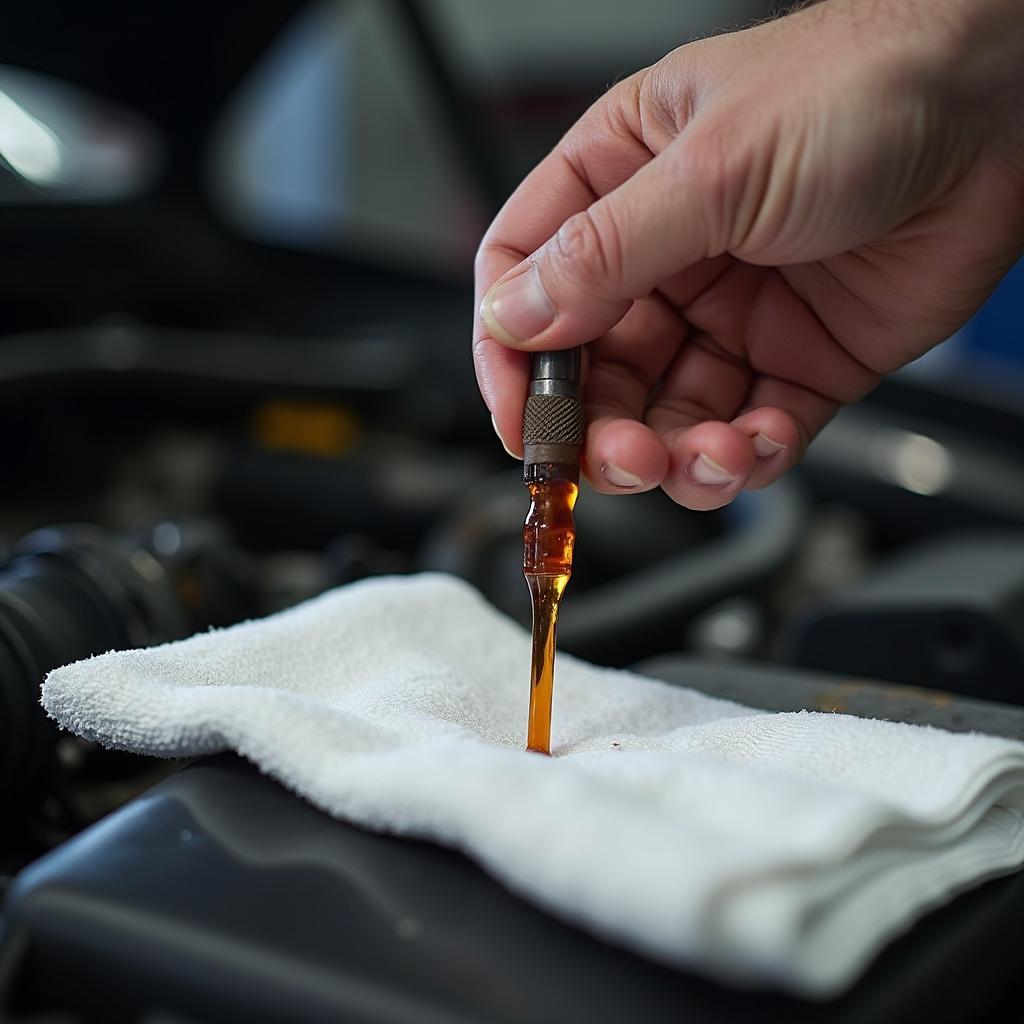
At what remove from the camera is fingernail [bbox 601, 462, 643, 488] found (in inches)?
23.4

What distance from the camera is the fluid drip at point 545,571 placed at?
1.80 ft

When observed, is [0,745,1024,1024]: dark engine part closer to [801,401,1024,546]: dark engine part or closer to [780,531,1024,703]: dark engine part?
[780,531,1024,703]: dark engine part

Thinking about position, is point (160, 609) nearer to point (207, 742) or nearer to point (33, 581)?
point (33, 581)

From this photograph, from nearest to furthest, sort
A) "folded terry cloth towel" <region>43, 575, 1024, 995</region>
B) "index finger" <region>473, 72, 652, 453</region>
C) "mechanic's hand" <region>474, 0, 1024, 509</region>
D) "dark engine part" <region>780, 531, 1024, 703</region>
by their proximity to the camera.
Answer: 1. "folded terry cloth towel" <region>43, 575, 1024, 995</region>
2. "mechanic's hand" <region>474, 0, 1024, 509</region>
3. "index finger" <region>473, 72, 652, 453</region>
4. "dark engine part" <region>780, 531, 1024, 703</region>

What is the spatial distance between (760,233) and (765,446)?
0.13 m

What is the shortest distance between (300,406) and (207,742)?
105 cm

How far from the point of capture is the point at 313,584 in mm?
894

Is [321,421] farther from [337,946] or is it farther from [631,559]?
[337,946]

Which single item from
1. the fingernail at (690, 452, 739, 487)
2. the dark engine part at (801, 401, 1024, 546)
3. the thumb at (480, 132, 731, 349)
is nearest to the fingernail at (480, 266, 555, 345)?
the thumb at (480, 132, 731, 349)

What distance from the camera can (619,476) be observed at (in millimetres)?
597

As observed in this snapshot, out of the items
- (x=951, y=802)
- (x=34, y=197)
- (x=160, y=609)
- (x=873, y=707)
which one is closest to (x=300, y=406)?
(x=34, y=197)

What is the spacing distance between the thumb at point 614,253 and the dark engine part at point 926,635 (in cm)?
36

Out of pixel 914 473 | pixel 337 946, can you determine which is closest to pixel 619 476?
pixel 337 946

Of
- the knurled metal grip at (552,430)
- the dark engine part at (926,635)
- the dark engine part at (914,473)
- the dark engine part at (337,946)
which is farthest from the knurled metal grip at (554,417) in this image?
the dark engine part at (914,473)
